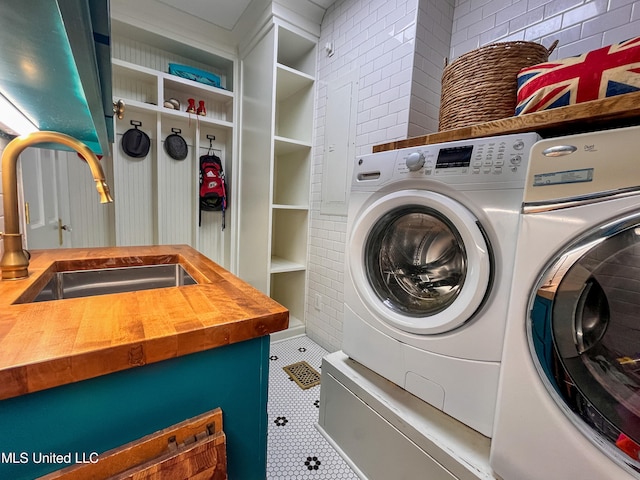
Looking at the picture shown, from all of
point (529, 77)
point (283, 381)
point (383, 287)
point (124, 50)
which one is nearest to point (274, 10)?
point (124, 50)

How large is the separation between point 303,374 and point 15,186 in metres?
1.57

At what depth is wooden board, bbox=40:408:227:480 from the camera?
439mm

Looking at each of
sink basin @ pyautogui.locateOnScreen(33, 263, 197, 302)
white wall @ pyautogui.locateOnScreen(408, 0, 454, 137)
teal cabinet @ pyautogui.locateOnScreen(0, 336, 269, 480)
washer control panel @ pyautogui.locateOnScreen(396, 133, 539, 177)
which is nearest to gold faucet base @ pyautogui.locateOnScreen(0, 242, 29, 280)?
sink basin @ pyautogui.locateOnScreen(33, 263, 197, 302)

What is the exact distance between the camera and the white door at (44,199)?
119cm

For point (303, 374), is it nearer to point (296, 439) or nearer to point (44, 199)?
point (296, 439)

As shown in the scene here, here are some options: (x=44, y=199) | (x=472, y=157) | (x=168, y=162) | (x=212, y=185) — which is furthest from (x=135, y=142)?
(x=472, y=157)

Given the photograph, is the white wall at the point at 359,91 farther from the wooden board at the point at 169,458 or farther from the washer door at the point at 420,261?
the wooden board at the point at 169,458

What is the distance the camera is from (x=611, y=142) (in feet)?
1.75

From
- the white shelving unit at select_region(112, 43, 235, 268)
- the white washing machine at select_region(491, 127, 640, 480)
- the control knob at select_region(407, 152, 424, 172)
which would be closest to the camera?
the white washing machine at select_region(491, 127, 640, 480)

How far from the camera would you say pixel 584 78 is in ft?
2.44

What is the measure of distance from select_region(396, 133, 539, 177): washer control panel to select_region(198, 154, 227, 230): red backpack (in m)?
1.96

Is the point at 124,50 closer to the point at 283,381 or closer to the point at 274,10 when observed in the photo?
the point at 274,10

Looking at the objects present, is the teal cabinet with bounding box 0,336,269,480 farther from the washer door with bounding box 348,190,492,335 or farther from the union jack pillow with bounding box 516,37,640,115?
the union jack pillow with bounding box 516,37,640,115

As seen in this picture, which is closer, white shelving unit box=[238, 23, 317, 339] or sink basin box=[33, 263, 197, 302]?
sink basin box=[33, 263, 197, 302]
